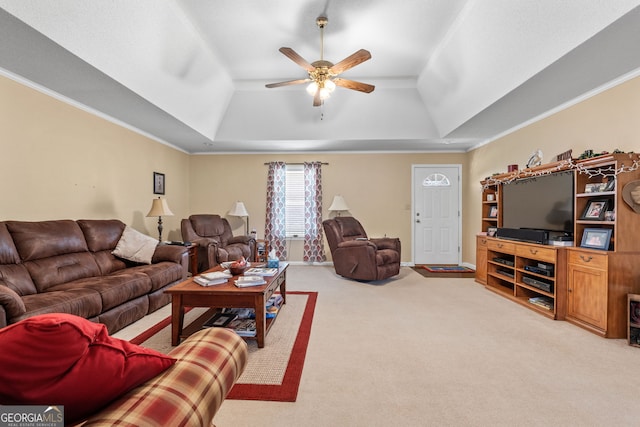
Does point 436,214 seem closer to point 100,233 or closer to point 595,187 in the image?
point 595,187

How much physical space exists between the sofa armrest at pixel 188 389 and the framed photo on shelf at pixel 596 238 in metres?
3.29

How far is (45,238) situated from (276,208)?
3796mm

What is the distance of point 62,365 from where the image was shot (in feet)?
2.05

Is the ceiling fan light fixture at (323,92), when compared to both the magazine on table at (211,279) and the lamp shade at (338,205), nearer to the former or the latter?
the magazine on table at (211,279)

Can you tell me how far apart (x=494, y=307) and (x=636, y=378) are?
1.44 m

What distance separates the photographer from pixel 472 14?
2.92 m

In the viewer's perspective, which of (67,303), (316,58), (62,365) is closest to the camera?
(62,365)

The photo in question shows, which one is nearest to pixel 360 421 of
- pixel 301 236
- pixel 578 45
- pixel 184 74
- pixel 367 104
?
pixel 578 45

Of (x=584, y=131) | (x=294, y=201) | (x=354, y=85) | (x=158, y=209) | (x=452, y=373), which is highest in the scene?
(x=354, y=85)

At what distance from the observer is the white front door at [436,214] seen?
616cm

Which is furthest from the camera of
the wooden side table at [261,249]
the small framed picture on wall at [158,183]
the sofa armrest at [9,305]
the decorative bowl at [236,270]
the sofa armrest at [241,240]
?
the wooden side table at [261,249]

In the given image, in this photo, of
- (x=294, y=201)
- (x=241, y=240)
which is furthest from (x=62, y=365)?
(x=294, y=201)

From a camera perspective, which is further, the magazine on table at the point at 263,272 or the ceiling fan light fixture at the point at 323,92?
the ceiling fan light fixture at the point at 323,92

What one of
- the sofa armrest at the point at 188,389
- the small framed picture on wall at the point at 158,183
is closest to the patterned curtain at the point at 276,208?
the small framed picture on wall at the point at 158,183
